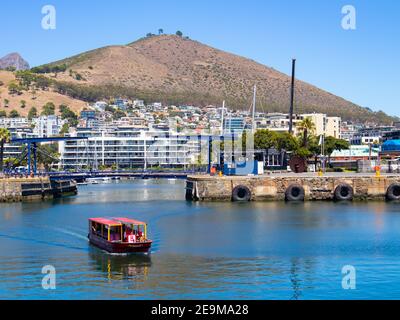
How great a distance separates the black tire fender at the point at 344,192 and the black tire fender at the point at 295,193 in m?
4.51

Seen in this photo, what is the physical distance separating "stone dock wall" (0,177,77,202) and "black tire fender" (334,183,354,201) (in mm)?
43896

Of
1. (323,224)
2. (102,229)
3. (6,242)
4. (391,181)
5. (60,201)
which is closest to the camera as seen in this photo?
(102,229)

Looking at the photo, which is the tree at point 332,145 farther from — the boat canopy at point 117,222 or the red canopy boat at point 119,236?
the boat canopy at point 117,222

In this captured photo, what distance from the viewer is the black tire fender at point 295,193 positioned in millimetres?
98875

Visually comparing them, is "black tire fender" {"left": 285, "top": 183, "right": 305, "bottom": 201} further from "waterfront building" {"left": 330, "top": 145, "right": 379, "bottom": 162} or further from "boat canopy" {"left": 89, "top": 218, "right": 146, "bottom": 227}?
"waterfront building" {"left": 330, "top": 145, "right": 379, "bottom": 162}

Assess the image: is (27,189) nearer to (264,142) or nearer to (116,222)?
(264,142)

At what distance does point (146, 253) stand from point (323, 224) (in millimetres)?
23499

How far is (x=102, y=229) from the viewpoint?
58750 millimetres

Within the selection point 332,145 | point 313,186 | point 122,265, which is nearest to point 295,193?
point 313,186

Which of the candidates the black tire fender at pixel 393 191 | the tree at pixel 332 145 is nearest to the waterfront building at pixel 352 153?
the tree at pixel 332 145

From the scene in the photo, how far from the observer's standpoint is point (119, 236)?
5681cm

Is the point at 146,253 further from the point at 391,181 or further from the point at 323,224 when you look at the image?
the point at 391,181

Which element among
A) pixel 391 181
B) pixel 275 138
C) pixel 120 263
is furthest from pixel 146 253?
pixel 275 138

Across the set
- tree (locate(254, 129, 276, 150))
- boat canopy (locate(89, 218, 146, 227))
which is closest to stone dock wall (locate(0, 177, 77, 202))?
tree (locate(254, 129, 276, 150))
